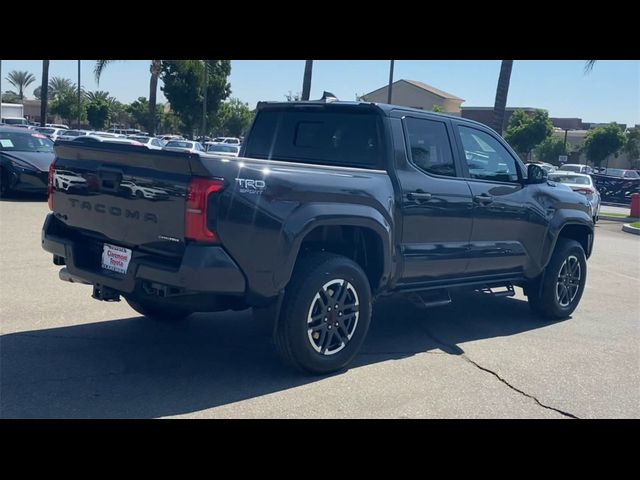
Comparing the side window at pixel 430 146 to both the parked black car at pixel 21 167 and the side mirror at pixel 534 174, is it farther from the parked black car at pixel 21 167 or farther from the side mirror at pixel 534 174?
the parked black car at pixel 21 167

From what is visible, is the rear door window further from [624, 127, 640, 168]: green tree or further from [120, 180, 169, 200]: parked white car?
[624, 127, 640, 168]: green tree

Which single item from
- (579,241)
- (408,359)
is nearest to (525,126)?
(579,241)

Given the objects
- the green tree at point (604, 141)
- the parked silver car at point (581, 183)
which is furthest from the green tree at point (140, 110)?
the parked silver car at point (581, 183)

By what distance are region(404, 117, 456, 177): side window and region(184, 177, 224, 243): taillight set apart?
2.17 meters

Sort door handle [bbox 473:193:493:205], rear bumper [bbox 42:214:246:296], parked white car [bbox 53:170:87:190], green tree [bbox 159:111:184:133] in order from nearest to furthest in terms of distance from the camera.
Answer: rear bumper [bbox 42:214:246:296], parked white car [bbox 53:170:87:190], door handle [bbox 473:193:493:205], green tree [bbox 159:111:184:133]

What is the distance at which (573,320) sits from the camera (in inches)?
312

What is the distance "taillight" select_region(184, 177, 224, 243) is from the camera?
450 centimetres

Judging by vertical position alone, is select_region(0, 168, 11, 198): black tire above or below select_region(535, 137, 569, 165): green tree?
below

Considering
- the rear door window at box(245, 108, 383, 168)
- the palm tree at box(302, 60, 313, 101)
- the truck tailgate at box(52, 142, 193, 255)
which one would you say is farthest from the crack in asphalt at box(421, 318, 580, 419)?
the palm tree at box(302, 60, 313, 101)

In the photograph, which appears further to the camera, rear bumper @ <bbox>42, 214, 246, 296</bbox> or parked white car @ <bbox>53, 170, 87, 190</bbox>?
parked white car @ <bbox>53, 170, 87, 190</bbox>

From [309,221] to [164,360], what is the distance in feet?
5.32

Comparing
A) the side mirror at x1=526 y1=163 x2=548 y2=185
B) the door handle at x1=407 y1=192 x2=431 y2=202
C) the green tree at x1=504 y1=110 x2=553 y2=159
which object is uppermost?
the green tree at x1=504 y1=110 x2=553 y2=159
